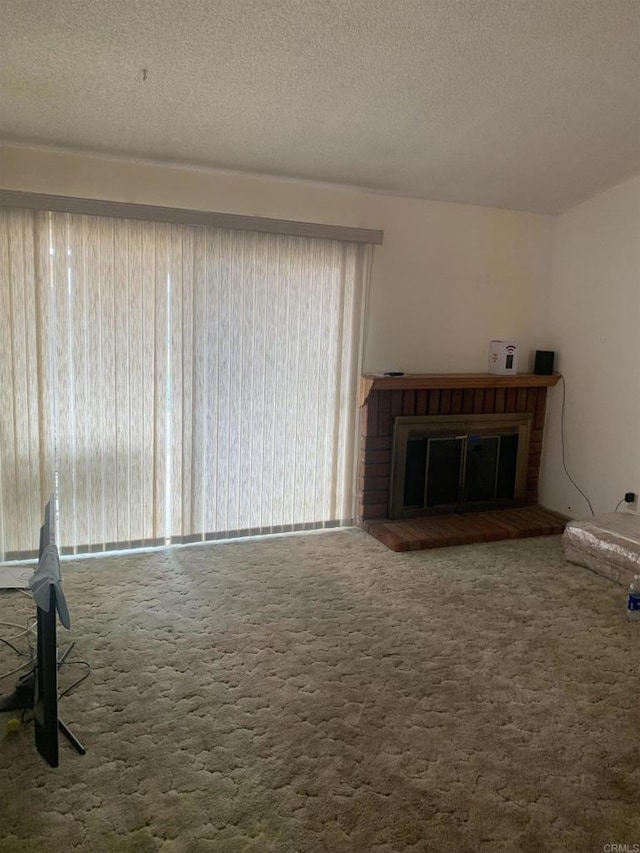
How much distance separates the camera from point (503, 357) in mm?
4754

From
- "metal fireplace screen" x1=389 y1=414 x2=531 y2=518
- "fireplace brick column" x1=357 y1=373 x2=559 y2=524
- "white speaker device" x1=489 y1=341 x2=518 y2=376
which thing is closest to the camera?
"fireplace brick column" x1=357 y1=373 x2=559 y2=524

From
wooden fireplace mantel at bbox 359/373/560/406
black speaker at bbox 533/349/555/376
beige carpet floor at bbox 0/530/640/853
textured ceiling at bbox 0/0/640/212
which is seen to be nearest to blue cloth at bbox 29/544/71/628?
beige carpet floor at bbox 0/530/640/853

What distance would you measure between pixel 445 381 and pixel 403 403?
0.32 meters

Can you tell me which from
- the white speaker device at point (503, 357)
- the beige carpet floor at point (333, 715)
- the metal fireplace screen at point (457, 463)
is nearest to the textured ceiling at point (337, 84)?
the white speaker device at point (503, 357)

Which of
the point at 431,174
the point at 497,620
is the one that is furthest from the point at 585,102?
the point at 497,620

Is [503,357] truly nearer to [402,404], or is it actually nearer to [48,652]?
[402,404]

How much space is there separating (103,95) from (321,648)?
8.85 feet

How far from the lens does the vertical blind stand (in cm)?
362

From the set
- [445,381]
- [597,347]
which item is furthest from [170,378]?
[597,347]

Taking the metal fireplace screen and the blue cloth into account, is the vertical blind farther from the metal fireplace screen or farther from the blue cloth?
the blue cloth

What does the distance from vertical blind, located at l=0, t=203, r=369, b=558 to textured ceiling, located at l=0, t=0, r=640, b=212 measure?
53cm

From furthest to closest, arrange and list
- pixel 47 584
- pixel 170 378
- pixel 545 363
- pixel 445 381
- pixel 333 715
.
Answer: pixel 545 363, pixel 445 381, pixel 170 378, pixel 333 715, pixel 47 584

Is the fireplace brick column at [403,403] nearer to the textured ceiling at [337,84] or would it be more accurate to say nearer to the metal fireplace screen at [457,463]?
the metal fireplace screen at [457,463]

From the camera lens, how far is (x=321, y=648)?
9.68 ft
